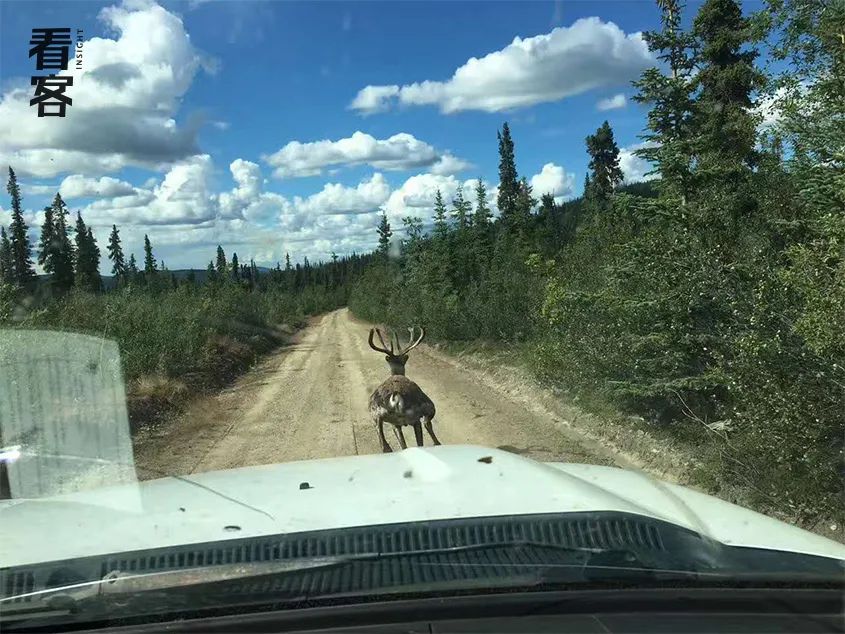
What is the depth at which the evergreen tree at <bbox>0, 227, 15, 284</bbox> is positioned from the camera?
39.1ft

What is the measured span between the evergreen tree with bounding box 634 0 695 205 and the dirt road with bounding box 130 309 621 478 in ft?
12.9

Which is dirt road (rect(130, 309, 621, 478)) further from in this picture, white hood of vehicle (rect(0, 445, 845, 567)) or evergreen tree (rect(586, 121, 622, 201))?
evergreen tree (rect(586, 121, 622, 201))

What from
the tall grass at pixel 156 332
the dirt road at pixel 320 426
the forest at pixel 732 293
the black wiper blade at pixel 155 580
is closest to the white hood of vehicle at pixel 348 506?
the black wiper blade at pixel 155 580

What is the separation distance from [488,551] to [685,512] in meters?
0.97

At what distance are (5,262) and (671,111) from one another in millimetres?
12280

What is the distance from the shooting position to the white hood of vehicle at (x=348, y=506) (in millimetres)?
2615

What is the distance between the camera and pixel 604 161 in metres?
54.9

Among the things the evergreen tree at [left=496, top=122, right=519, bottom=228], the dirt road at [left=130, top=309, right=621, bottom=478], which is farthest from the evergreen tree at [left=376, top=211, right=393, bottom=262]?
the dirt road at [left=130, top=309, right=621, bottom=478]

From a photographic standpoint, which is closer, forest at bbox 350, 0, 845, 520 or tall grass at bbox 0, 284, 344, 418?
forest at bbox 350, 0, 845, 520

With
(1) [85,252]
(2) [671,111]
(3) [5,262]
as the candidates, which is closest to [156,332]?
(3) [5,262]

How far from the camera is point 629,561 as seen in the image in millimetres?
2383

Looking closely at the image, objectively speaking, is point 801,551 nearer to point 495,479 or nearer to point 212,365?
point 495,479

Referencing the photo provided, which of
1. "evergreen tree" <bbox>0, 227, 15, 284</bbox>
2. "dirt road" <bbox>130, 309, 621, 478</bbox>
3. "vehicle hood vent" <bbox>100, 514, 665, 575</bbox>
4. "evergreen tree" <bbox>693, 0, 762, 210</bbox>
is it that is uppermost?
"evergreen tree" <bbox>693, 0, 762, 210</bbox>

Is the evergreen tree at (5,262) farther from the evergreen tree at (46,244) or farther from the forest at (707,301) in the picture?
the evergreen tree at (46,244)
